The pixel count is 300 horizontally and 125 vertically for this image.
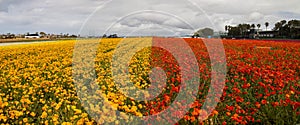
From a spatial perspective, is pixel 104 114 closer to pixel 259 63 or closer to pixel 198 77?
pixel 198 77

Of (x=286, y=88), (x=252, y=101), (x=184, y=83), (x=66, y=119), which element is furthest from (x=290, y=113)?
(x=66, y=119)

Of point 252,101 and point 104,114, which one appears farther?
point 252,101

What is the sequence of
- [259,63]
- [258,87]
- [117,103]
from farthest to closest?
[259,63]
[258,87]
[117,103]

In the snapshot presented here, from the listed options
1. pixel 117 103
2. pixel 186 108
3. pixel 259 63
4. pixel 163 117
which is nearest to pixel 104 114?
pixel 117 103

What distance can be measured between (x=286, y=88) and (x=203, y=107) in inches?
85.4

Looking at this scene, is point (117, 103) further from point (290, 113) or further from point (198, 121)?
point (290, 113)

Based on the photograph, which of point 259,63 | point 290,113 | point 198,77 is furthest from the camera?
point 259,63

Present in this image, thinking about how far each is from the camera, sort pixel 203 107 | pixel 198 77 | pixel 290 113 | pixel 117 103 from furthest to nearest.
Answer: pixel 198 77 → pixel 117 103 → pixel 203 107 → pixel 290 113

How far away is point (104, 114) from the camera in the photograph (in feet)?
13.6

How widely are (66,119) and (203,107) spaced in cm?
206

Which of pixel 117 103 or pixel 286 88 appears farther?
pixel 286 88

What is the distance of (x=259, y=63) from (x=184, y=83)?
147 inches

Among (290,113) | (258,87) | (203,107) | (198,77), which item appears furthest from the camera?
(198,77)

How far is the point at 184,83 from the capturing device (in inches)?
225
